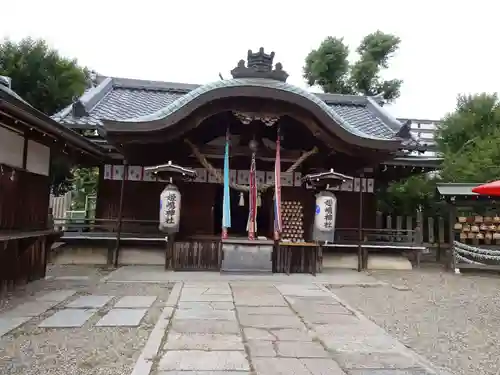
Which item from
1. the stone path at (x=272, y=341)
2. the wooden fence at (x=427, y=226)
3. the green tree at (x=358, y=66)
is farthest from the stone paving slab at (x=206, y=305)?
the green tree at (x=358, y=66)

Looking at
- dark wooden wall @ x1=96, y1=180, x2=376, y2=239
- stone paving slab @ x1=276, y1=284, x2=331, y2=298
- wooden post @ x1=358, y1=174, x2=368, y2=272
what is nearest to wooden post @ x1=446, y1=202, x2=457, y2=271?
wooden post @ x1=358, y1=174, x2=368, y2=272

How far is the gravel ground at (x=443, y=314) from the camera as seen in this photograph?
15.4ft

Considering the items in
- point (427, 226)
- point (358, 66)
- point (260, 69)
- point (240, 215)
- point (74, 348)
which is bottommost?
point (74, 348)

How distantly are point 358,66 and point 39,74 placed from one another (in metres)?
13.6

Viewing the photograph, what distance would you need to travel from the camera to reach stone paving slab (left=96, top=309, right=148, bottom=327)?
554 centimetres

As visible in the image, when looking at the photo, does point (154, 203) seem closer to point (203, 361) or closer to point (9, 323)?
point (9, 323)

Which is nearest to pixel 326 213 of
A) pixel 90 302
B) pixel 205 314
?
pixel 205 314

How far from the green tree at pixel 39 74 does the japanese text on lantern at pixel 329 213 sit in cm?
819

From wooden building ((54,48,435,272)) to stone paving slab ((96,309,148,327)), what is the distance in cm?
485

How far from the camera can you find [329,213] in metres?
10.2

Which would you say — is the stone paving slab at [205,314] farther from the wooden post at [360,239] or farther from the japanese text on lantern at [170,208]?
the wooden post at [360,239]

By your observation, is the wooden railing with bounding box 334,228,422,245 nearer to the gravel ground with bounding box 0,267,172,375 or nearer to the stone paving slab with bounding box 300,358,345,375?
the gravel ground with bounding box 0,267,172,375

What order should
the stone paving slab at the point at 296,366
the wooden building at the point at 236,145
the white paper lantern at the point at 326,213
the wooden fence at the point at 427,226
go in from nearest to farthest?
1. the stone paving slab at the point at 296,366
2. the wooden building at the point at 236,145
3. the white paper lantern at the point at 326,213
4. the wooden fence at the point at 427,226

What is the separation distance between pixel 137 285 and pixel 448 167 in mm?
10130
